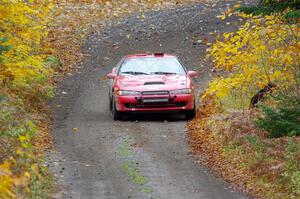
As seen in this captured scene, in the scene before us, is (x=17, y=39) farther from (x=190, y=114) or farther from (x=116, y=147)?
(x=190, y=114)

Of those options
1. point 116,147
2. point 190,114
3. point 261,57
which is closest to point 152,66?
point 190,114

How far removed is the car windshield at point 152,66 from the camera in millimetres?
19031

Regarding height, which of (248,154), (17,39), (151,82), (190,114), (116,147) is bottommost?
(190,114)

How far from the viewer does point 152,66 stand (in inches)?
758

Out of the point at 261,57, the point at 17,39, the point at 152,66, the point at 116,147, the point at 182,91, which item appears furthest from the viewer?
the point at 152,66

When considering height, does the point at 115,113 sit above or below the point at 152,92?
below

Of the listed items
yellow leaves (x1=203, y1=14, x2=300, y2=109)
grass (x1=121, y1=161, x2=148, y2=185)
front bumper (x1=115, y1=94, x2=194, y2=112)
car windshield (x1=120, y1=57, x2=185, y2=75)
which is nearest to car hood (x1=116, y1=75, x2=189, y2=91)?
front bumper (x1=115, y1=94, x2=194, y2=112)

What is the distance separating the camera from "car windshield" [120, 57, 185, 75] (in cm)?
1903

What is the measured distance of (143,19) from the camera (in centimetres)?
3369

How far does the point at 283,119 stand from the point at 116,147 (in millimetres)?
3506

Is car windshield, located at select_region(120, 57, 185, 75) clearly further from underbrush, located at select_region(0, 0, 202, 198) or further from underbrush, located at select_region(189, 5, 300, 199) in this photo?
underbrush, located at select_region(0, 0, 202, 198)

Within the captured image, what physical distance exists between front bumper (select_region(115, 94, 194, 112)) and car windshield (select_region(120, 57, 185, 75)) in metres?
1.18

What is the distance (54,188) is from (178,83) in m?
7.40

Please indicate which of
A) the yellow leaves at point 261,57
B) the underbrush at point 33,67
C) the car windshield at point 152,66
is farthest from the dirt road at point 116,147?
the yellow leaves at point 261,57
